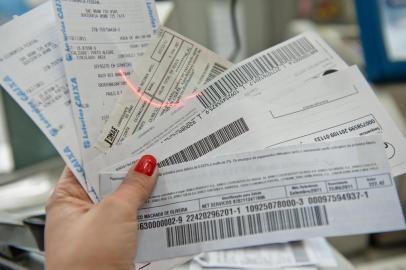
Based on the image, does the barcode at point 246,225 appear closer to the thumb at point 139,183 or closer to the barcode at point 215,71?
the thumb at point 139,183

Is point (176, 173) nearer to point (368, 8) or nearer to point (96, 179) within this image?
point (96, 179)

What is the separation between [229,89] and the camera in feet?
1.51

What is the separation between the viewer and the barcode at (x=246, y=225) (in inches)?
16.8

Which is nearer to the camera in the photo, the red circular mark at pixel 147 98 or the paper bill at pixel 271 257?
the red circular mark at pixel 147 98

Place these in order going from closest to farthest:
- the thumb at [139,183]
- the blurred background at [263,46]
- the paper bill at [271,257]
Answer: the thumb at [139,183]
the paper bill at [271,257]
the blurred background at [263,46]

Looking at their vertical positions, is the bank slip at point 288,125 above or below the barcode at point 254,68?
below

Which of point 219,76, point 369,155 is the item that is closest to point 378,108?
point 369,155

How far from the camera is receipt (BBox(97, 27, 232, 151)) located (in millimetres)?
451

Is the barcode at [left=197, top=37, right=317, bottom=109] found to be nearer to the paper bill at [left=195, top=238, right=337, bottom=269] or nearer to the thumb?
the thumb

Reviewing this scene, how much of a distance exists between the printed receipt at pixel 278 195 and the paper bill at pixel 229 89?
0.09 feet

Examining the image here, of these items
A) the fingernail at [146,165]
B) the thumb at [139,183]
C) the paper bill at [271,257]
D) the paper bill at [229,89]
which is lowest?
the paper bill at [271,257]

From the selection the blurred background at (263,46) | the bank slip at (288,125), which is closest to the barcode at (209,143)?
the bank slip at (288,125)

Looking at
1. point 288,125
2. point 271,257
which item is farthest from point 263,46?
point 288,125

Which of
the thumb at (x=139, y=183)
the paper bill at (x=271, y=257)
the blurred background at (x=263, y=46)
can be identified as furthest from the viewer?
the blurred background at (x=263, y=46)
